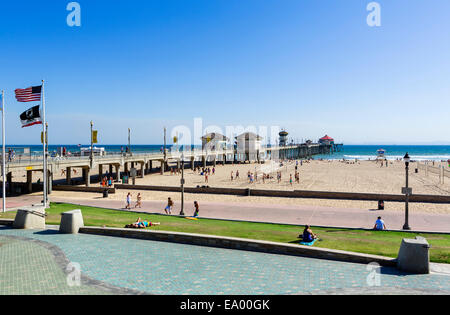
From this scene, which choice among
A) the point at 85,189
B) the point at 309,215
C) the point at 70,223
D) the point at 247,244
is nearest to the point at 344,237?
the point at 247,244

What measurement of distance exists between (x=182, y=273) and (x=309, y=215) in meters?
13.8

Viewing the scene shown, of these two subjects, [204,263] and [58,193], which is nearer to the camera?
[204,263]

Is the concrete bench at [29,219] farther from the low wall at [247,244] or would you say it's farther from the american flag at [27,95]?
→ the american flag at [27,95]

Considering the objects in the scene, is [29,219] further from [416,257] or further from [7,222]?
[416,257]

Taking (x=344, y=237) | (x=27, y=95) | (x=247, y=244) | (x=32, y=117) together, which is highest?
(x=27, y=95)

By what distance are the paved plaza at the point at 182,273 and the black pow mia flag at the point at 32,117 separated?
9719 mm

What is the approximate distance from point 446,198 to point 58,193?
32.9 meters

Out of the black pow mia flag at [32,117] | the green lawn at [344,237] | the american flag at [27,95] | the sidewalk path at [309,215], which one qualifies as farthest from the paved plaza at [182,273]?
the american flag at [27,95]

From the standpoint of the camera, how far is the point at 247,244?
10.1 meters

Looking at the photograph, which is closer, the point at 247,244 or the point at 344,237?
the point at 247,244
